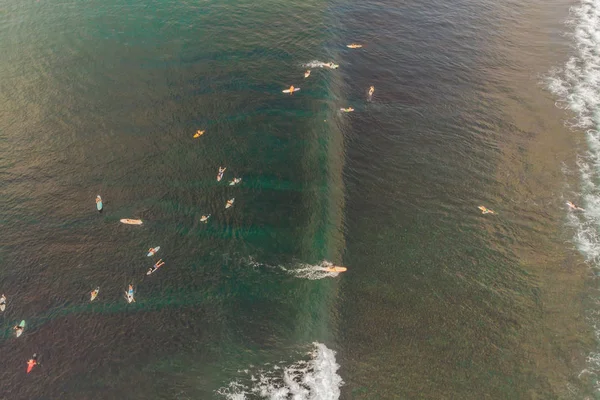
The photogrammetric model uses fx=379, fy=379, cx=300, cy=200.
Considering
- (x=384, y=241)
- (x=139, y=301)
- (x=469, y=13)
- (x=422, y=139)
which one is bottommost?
(x=139, y=301)

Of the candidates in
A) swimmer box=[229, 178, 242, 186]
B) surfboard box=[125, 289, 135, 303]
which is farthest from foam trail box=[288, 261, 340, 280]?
surfboard box=[125, 289, 135, 303]

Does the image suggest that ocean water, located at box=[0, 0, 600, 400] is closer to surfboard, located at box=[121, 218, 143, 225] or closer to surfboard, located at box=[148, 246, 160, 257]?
surfboard, located at box=[148, 246, 160, 257]

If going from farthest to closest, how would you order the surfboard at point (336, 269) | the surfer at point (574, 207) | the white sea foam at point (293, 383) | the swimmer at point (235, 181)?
the swimmer at point (235, 181) < the surfer at point (574, 207) < the surfboard at point (336, 269) < the white sea foam at point (293, 383)

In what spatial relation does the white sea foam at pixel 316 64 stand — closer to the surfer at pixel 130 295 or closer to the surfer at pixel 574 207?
the surfer at pixel 574 207

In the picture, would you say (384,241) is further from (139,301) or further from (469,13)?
(469,13)

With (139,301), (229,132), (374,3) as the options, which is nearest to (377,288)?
(139,301)

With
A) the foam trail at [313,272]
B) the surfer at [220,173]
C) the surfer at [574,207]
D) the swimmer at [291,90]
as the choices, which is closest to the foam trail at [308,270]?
the foam trail at [313,272]

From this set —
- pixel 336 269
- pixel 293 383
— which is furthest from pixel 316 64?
pixel 293 383

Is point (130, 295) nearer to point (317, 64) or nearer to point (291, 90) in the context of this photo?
point (291, 90)
